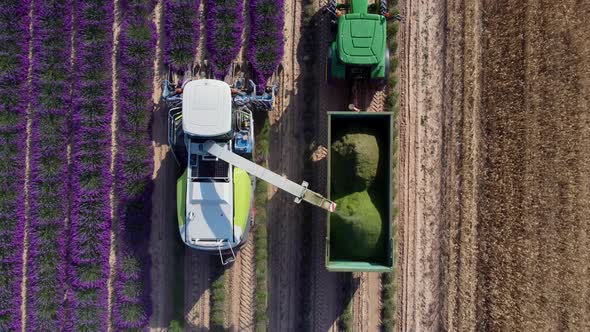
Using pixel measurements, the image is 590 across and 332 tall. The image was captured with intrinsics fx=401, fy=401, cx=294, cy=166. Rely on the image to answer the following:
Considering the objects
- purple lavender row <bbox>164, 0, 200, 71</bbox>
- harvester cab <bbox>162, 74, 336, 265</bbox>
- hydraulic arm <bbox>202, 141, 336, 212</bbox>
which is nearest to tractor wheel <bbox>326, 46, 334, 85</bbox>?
harvester cab <bbox>162, 74, 336, 265</bbox>

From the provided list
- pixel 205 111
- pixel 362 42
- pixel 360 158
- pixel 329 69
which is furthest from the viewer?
pixel 329 69

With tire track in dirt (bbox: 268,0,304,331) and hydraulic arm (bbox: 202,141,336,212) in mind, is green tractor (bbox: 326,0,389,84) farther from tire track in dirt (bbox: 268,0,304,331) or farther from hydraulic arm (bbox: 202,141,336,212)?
hydraulic arm (bbox: 202,141,336,212)

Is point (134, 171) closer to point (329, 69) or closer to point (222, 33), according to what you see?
point (222, 33)

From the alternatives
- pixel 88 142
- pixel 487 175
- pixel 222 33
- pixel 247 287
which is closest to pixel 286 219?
pixel 247 287

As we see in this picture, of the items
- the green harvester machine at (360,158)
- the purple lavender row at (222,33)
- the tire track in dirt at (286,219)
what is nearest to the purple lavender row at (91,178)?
the purple lavender row at (222,33)

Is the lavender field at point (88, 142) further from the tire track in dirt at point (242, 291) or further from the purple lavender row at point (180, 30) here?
the tire track in dirt at point (242, 291)
